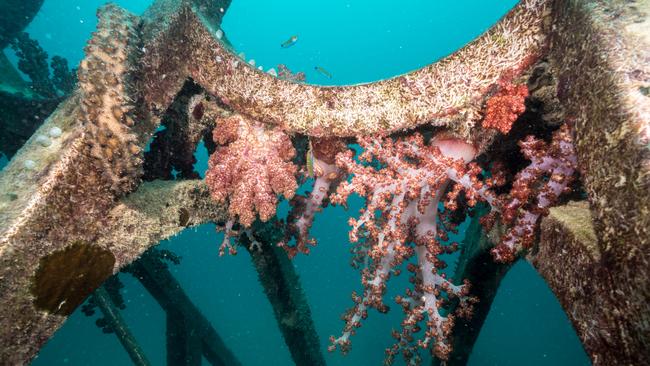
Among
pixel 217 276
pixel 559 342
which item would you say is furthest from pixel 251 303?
pixel 559 342

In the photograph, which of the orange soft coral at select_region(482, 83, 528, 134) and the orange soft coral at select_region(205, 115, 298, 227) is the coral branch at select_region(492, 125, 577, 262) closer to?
the orange soft coral at select_region(482, 83, 528, 134)

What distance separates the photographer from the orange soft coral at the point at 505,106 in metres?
1.80

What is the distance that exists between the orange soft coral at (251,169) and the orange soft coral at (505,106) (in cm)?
139

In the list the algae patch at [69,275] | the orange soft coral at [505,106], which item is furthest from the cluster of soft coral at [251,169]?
the orange soft coral at [505,106]

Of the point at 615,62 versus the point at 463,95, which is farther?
the point at 463,95

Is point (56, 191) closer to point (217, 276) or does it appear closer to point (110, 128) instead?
point (110, 128)

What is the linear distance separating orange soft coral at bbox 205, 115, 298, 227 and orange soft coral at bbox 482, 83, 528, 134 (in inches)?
54.6

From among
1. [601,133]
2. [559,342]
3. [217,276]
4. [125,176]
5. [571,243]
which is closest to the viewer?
[601,133]

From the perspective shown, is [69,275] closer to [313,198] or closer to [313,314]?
[313,198]

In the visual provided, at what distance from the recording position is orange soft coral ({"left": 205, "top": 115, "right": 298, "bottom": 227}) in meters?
2.56

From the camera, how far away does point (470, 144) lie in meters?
2.25

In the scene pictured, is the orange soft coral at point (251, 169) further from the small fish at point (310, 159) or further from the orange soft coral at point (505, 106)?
the orange soft coral at point (505, 106)

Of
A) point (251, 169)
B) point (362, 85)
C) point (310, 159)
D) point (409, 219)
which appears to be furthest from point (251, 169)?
point (409, 219)

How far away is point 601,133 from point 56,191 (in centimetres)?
259
